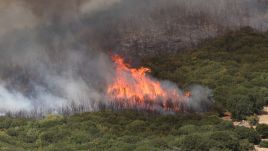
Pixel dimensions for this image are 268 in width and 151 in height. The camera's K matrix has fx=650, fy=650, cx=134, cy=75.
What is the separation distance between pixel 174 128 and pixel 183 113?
2211cm

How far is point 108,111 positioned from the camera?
139625 mm

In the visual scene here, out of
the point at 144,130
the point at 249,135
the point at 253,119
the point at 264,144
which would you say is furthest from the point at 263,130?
the point at 144,130

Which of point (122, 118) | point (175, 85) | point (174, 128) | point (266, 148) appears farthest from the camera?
point (175, 85)

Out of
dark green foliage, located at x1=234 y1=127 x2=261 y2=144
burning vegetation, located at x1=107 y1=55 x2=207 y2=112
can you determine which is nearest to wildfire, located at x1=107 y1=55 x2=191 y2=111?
burning vegetation, located at x1=107 y1=55 x2=207 y2=112

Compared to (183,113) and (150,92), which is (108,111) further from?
(150,92)

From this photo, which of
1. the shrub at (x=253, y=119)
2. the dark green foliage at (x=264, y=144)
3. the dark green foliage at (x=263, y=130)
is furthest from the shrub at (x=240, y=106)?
the dark green foliage at (x=264, y=144)

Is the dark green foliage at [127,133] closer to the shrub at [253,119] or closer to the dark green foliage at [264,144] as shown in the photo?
the dark green foliage at [264,144]

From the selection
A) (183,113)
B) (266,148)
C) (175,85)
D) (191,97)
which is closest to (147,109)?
(183,113)

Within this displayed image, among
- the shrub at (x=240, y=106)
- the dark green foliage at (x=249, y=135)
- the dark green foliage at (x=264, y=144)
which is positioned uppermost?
the shrub at (x=240, y=106)

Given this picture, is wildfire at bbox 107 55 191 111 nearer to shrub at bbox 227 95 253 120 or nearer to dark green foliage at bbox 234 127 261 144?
shrub at bbox 227 95 253 120

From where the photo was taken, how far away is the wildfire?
497 feet

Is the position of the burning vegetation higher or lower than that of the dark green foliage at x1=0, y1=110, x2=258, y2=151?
higher

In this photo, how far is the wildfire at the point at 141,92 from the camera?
5960 inches

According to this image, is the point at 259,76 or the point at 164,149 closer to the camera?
the point at 164,149
